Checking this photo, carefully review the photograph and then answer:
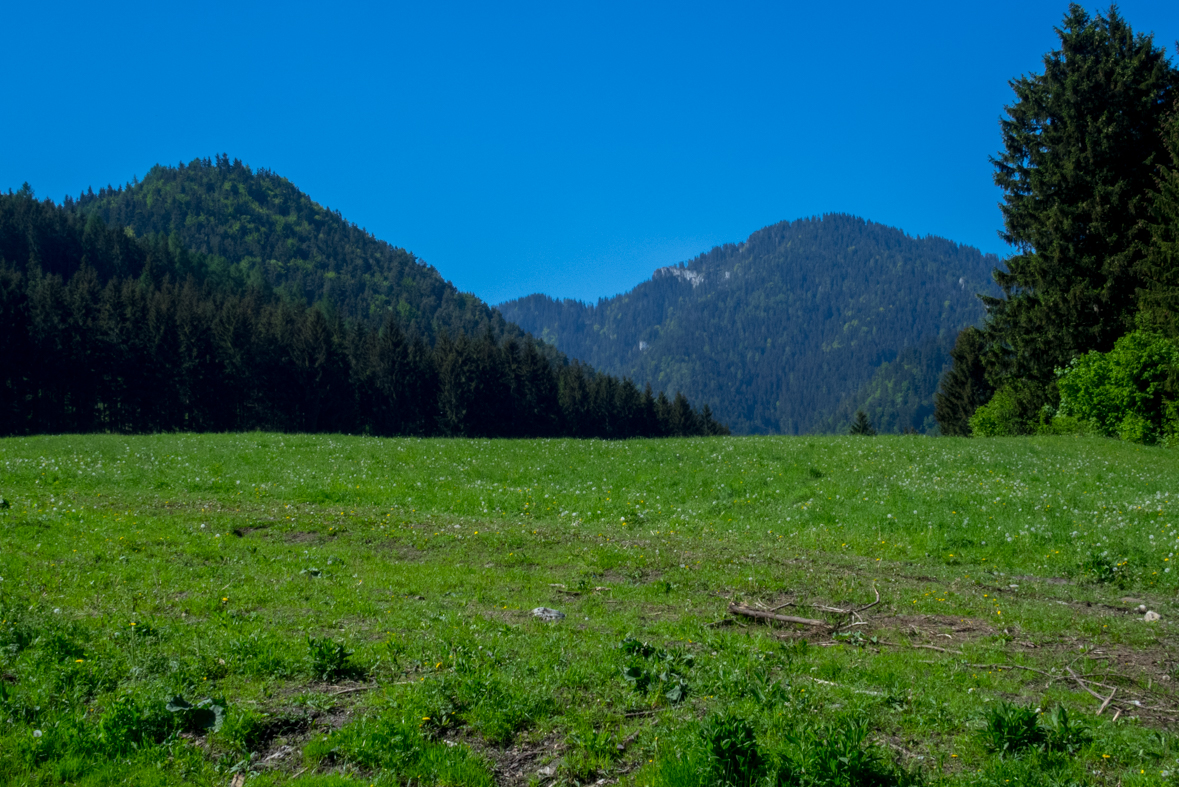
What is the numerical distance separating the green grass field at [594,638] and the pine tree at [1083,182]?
80.6 feet

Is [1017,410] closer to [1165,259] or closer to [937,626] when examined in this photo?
[1165,259]

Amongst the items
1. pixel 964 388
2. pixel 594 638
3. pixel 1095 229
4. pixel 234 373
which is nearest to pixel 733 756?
pixel 594 638

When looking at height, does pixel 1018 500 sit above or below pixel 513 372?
below

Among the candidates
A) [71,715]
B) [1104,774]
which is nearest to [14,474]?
[71,715]

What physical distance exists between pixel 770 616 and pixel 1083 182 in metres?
43.7

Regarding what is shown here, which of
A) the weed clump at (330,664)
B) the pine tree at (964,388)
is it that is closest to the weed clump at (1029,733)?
the weed clump at (330,664)

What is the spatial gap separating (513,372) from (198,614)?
102m

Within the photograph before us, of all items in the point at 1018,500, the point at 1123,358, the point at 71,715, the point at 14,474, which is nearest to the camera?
the point at 71,715

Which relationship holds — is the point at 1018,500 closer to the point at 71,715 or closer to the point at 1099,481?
the point at 1099,481

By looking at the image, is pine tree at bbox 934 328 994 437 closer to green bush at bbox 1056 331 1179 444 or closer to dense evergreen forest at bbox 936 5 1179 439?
dense evergreen forest at bbox 936 5 1179 439

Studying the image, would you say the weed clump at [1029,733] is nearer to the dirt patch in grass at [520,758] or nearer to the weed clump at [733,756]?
the weed clump at [733,756]

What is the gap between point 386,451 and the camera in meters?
28.3

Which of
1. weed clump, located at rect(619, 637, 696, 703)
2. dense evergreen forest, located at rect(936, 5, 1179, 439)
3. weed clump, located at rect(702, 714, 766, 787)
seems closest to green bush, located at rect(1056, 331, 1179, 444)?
dense evergreen forest, located at rect(936, 5, 1179, 439)

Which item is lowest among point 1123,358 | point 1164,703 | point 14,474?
point 1164,703
